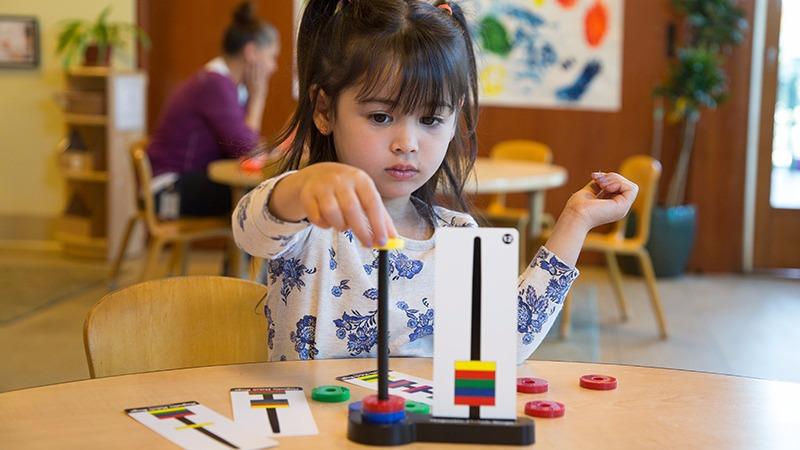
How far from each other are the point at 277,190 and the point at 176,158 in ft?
11.6

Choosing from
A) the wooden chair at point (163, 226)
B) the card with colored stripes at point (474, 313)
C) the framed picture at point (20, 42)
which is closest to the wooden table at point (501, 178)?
the wooden chair at point (163, 226)

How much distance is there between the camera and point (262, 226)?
1.30 m

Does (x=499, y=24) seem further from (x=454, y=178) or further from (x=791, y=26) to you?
(x=454, y=178)

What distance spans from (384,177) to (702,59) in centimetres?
430

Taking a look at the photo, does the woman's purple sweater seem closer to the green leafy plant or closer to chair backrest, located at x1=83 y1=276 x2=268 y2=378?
the green leafy plant

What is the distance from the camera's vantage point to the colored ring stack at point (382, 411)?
3.39 ft

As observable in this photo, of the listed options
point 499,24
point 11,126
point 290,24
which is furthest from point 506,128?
point 11,126

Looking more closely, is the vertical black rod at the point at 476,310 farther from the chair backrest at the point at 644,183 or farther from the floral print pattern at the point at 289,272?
the chair backrest at the point at 644,183

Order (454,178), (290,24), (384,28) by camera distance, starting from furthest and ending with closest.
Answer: (290,24) → (454,178) → (384,28)

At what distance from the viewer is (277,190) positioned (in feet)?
4.04

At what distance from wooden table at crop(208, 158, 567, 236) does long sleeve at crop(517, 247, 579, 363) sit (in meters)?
2.21

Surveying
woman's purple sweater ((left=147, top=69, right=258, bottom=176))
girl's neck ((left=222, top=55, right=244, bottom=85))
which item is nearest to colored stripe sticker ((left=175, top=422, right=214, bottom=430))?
woman's purple sweater ((left=147, top=69, right=258, bottom=176))

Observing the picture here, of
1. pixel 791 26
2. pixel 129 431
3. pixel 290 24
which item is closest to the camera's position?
pixel 129 431

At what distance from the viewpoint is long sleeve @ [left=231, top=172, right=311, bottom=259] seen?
4.20 ft
